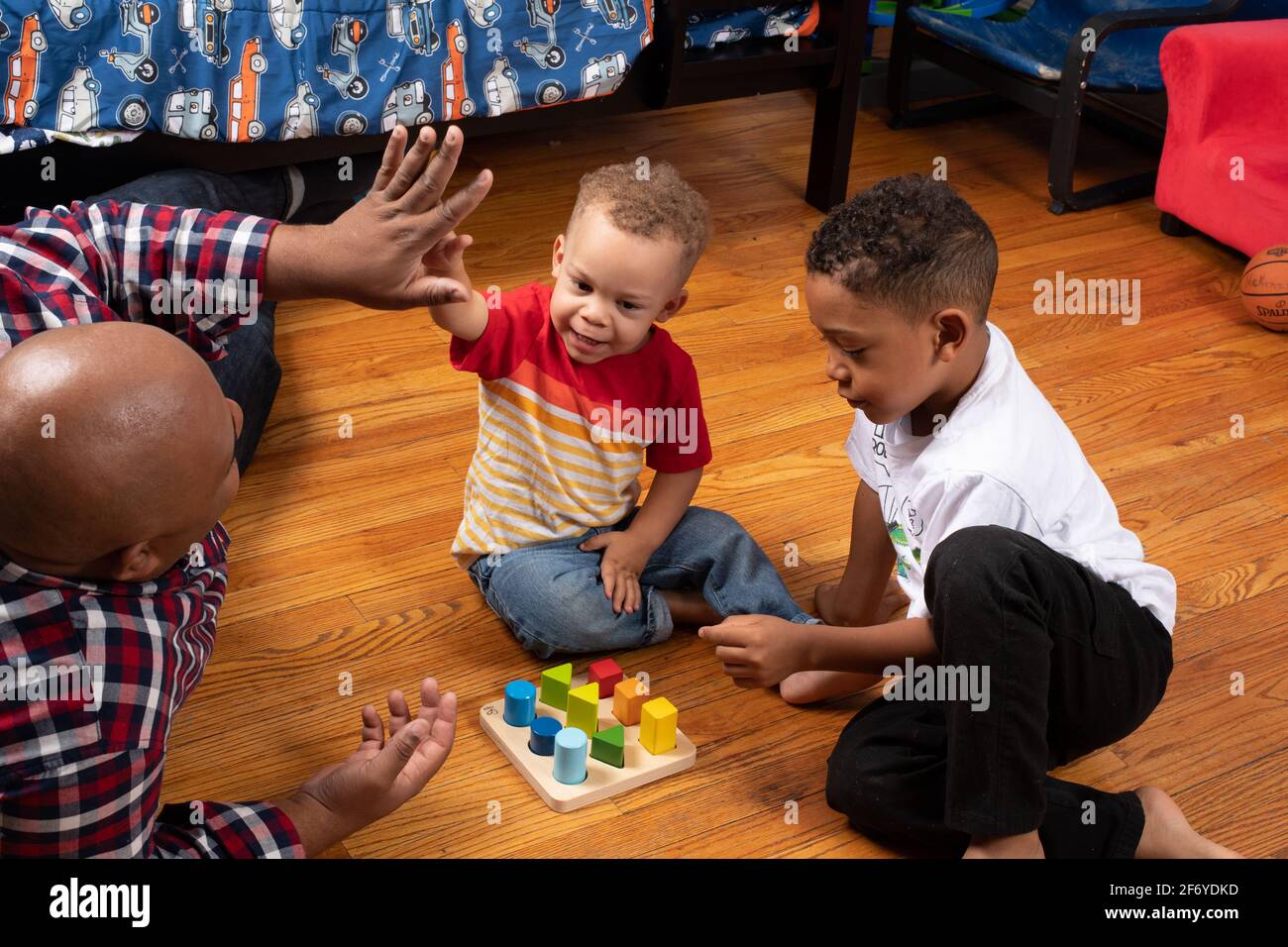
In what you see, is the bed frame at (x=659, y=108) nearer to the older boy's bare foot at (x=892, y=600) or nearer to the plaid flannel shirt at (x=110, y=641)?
the plaid flannel shirt at (x=110, y=641)

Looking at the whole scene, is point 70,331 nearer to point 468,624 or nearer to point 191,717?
point 191,717

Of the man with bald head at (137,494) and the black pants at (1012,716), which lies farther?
the black pants at (1012,716)

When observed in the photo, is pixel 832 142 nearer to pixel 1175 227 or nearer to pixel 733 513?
pixel 1175 227

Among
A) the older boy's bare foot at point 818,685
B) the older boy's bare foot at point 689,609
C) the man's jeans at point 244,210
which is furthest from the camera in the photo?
the man's jeans at point 244,210

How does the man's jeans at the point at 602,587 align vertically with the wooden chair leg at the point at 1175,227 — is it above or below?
above

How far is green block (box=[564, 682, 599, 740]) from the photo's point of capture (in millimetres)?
1401

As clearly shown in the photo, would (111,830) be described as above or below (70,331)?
below

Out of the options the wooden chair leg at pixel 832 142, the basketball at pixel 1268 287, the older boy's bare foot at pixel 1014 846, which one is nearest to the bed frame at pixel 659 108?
the wooden chair leg at pixel 832 142

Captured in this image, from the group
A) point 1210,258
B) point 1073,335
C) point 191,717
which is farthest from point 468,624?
point 1210,258

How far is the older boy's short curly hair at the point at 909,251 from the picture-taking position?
4.15ft

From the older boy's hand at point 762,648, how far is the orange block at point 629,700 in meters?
0.15

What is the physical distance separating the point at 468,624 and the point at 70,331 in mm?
662

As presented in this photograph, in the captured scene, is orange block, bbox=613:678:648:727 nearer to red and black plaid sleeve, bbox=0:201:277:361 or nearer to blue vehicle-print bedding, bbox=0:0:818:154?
red and black plaid sleeve, bbox=0:201:277:361

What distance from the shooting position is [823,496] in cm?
184
